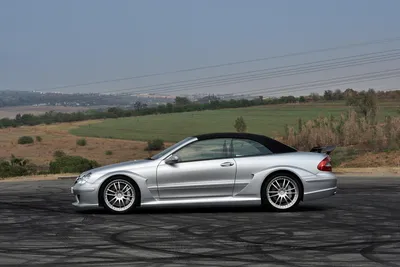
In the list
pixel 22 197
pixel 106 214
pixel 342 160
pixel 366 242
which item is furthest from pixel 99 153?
pixel 366 242

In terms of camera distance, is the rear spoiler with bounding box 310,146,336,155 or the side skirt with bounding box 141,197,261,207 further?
the rear spoiler with bounding box 310,146,336,155

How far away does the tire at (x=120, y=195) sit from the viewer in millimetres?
13492

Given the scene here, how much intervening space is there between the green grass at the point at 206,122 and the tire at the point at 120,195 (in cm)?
3991

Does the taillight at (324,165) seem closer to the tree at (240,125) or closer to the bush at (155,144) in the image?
the tree at (240,125)

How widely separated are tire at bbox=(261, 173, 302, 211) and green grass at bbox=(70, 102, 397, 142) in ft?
129

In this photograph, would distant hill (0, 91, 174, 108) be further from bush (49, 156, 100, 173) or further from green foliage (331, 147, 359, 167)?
green foliage (331, 147, 359, 167)

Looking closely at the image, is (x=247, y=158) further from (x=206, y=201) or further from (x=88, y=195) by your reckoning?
(x=88, y=195)

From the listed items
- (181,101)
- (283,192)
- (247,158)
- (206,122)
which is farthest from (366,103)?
(247,158)

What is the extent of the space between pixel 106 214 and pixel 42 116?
2148 inches

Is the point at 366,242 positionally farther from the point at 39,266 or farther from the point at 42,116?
the point at 42,116

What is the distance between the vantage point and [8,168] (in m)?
42.8

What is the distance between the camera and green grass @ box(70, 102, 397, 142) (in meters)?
55.9

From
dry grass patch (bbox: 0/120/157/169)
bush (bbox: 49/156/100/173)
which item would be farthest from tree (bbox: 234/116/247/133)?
bush (bbox: 49/156/100/173)

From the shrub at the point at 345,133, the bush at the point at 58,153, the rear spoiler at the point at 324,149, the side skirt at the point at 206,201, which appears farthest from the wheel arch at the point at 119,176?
the bush at the point at 58,153
